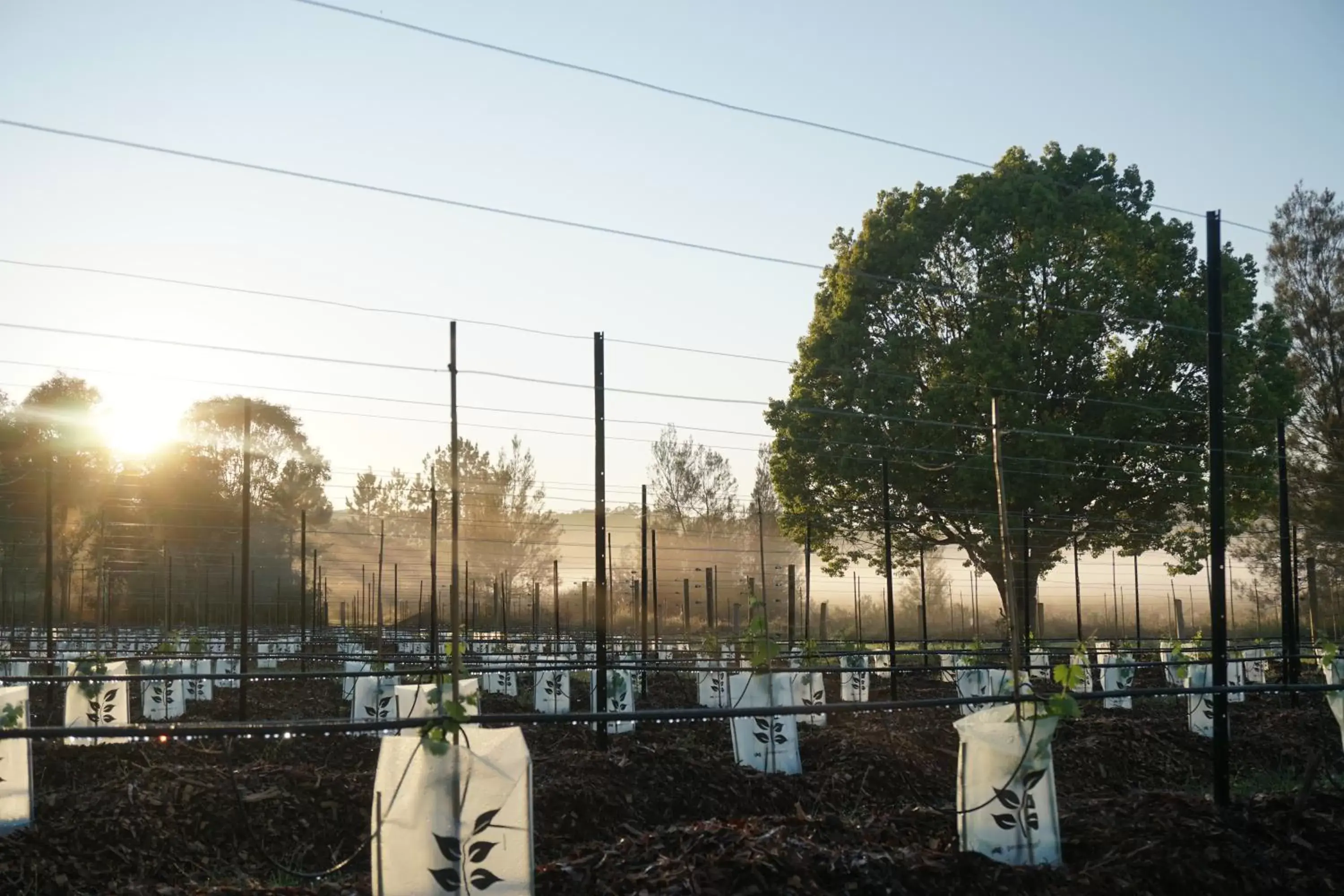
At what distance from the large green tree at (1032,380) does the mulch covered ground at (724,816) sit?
15.2 meters

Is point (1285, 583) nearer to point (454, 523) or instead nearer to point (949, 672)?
point (949, 672)

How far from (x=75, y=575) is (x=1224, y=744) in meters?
63.5

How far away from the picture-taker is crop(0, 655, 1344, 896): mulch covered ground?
648 centimetres

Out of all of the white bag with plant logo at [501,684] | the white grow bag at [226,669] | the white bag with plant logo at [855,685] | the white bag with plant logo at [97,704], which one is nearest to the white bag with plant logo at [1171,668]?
the white bag with plant logo at [855,685]

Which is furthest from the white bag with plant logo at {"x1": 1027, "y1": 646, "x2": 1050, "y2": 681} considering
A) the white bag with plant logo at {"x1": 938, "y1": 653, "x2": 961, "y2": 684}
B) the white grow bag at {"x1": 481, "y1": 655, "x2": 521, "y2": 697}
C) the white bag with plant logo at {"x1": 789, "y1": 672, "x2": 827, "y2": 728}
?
the white grow bag at {"x1": 481, "y1": 655, "x2": 521, "y2": 697}

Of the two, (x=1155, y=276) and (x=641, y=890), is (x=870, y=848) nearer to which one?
(x=641, y=890)

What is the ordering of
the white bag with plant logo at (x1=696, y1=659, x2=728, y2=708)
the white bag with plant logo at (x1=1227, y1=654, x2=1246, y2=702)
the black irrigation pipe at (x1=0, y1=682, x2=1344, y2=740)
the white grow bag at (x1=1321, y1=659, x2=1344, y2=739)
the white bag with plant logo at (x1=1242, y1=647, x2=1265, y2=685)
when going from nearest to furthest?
the black irrigation pipe at (x1=0, y1=682, x2=1344, y2=740) → the white grow bag at (x1=1321, y1=659, x2=1344, y2=739) → the white bag with plant logo at (x1=696, y1=659, x2=728, y2=708) → the white bag with plant logo at (x1=1227, y1=654, x2=1246, y2=702) → the white bag with plant logo at (x1=1242, y1=647, x2=1265, y2=685)

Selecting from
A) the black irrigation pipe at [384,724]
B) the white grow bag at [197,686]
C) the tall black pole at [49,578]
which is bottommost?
the white grow bag at [197,686]

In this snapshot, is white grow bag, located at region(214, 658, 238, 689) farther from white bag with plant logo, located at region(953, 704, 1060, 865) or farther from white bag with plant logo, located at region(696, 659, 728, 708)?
white bag with plant logo, located at region(953, 704, 1060, 865)

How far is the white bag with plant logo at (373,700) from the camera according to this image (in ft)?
44.8

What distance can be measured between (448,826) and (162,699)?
1205 cm

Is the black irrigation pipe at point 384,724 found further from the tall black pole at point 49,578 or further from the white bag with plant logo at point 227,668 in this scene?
the white bag with plant logo at point 227,668

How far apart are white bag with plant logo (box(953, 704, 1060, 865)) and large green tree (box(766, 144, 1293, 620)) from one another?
2149 cm

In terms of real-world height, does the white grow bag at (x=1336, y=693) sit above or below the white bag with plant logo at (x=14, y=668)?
above
